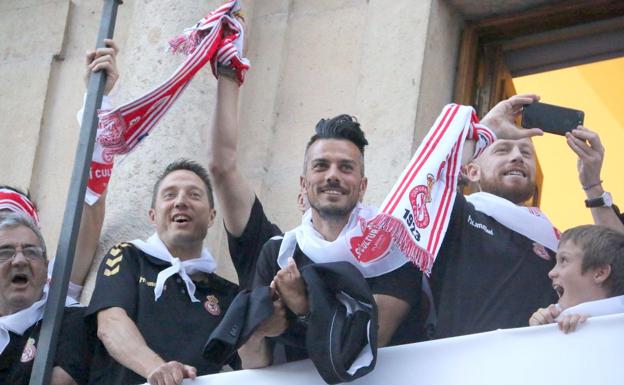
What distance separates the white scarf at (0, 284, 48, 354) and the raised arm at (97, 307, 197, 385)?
0.33 metres

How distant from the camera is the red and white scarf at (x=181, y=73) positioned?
676cm

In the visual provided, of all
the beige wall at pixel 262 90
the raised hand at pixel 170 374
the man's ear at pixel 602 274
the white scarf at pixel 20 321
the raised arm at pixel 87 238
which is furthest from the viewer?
the beige wall at pixel 262 90

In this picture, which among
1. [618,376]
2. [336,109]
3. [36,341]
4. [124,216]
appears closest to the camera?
[618,376]

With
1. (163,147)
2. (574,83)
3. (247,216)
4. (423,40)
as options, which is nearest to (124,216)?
(163,147)

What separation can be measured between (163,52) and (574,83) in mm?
1849

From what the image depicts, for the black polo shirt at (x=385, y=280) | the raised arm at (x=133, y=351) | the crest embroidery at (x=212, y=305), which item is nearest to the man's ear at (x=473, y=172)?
the black polo shirt at (x=385, y=280)

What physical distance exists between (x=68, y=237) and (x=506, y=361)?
1.71m

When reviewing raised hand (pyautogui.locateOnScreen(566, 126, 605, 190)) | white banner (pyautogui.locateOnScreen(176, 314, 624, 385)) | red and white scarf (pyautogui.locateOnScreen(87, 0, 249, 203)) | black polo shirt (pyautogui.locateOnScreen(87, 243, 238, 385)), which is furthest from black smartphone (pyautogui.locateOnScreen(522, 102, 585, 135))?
black polo shirt (pyautogui.locateOnScreen(87, 243, 238, 385))

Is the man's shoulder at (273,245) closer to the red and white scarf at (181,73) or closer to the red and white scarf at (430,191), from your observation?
the red and white scarf at (430,191)

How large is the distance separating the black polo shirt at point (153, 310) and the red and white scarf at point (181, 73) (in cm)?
46

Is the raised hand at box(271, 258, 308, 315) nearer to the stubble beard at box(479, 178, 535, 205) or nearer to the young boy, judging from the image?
the young boy

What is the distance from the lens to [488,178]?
6562mm

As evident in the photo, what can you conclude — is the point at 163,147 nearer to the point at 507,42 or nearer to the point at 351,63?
the point at 351,63

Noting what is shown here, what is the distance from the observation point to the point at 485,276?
603cm
